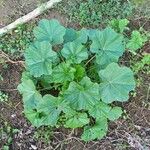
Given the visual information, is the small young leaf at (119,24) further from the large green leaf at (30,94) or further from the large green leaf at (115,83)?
the large green leaf at (30,94)

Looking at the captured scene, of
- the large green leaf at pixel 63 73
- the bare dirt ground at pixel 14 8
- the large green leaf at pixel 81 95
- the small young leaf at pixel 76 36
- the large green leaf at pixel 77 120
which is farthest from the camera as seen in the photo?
the bare dirt ground at pixel 14 8

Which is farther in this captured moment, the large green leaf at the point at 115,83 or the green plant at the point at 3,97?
the green plant at the point at 3,97

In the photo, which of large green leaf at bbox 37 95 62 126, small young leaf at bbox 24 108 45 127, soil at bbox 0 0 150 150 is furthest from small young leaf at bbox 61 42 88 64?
soil at bbox 0 0 150 150

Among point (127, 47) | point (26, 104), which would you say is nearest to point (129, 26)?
point (127, 47)

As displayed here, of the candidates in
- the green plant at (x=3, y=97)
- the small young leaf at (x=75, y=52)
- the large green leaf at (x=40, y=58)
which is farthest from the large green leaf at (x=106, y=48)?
the green plant at (x=3, y=97)

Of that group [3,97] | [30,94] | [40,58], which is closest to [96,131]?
[30,94]

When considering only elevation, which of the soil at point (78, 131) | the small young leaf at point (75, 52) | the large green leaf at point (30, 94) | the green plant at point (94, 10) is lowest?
the soil at point (78, 131)
